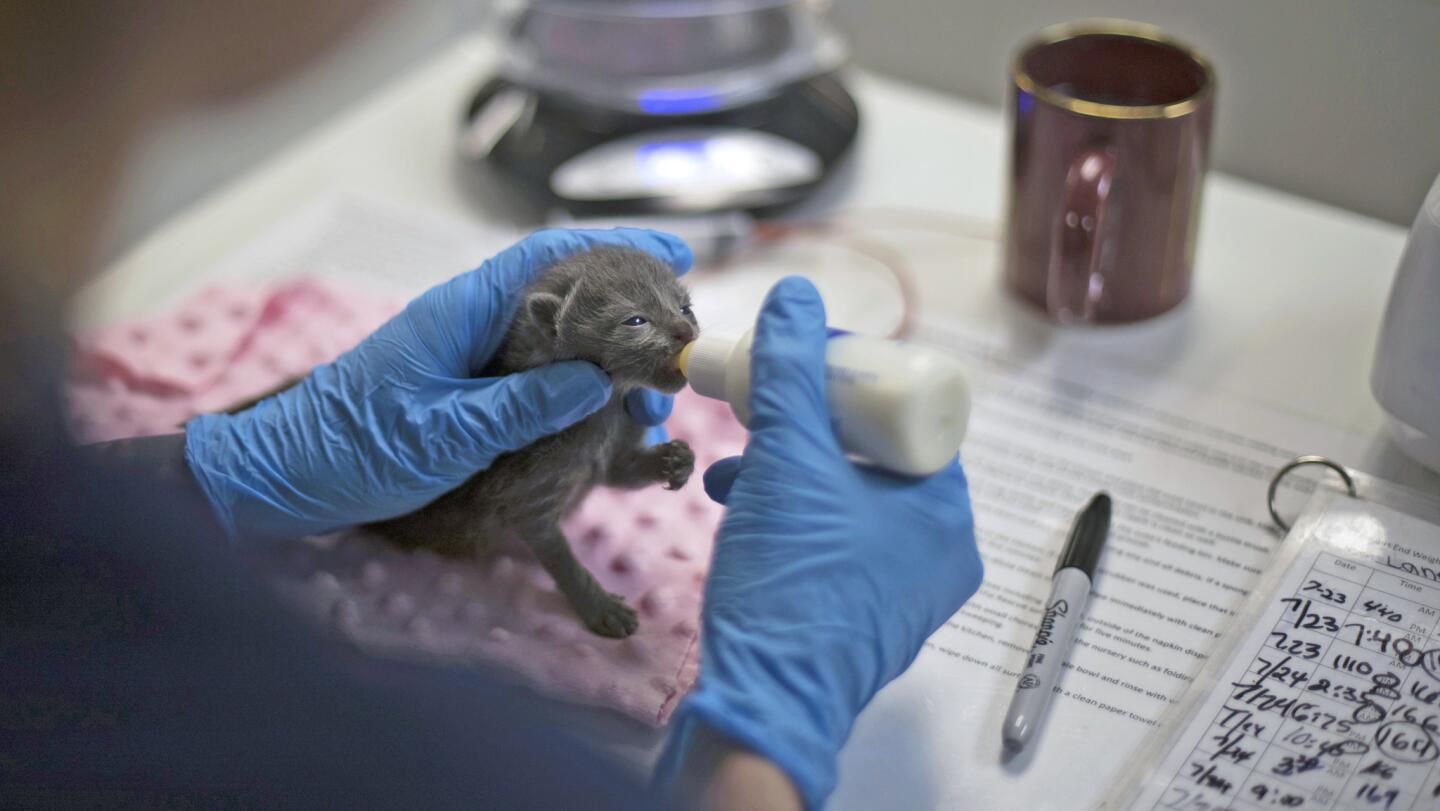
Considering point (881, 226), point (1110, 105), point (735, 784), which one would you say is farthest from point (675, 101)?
point (735, 784)

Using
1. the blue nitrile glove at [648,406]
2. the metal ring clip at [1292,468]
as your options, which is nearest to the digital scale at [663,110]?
the blue nitrile glove at [648,406]

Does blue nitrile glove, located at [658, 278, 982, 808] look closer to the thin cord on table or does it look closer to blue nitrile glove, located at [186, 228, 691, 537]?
blue nitrile glove, located at [186, 228, 691, 537]

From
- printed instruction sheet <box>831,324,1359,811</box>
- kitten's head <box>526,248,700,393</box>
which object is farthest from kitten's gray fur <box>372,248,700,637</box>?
printed instruction sheet <box>831,324,1359,811</box>

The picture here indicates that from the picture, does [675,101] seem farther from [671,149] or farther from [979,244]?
[979,244]

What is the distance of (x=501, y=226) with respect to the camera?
4.29 feet

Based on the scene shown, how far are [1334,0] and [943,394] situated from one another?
37.3 inches

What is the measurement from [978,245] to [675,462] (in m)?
0.58

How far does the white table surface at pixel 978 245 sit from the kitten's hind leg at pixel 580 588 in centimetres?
51

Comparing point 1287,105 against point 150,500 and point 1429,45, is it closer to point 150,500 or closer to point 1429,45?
point 1429,45

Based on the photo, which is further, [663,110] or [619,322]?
[663,110]

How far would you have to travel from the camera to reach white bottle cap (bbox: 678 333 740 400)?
727 mm

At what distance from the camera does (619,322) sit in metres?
0.76

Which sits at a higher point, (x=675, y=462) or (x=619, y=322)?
(x=619, y=322)

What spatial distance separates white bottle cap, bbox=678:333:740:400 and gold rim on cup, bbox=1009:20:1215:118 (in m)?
0.47
